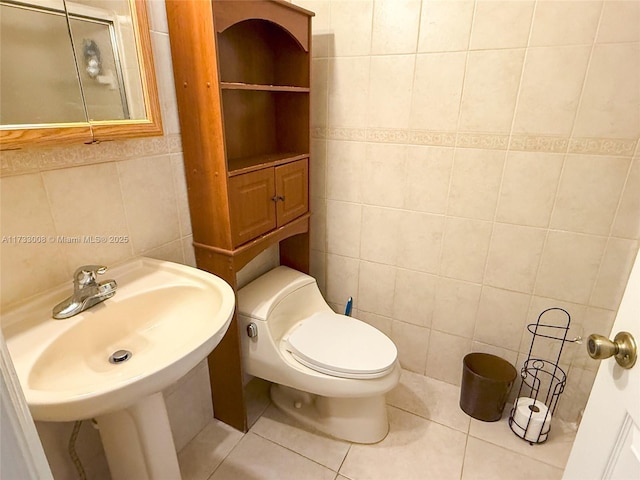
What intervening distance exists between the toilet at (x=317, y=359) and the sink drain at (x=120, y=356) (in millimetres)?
507

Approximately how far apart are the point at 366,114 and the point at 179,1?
803mm

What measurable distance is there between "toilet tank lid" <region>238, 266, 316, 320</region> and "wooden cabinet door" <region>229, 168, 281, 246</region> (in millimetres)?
285

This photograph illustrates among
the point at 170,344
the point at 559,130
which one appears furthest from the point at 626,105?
the point at 170,344

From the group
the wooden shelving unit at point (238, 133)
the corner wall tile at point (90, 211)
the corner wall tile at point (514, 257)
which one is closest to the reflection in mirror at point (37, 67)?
the corner wall tile at point (90, 211)

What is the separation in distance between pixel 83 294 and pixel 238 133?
2.68 ft

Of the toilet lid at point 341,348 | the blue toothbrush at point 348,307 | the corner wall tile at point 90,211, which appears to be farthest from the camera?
the blue toothbrush at point 348,307

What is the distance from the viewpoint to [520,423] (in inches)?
60.5

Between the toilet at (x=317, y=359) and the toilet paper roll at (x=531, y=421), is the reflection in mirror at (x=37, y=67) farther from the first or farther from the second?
the toilet paper roll at (x=531, y=421)

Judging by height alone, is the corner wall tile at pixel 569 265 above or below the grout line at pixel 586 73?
below

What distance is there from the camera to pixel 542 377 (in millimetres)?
1598

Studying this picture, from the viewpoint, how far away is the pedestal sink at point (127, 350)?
0.71 m

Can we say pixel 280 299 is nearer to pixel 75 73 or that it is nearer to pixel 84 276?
pixel 84 276

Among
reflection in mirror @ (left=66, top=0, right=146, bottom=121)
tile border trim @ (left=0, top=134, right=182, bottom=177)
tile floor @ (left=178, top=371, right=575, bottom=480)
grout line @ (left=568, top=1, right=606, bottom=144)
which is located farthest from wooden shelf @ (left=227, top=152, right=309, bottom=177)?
tile floor @ (left=178, top=371, right=575, bottom=480)

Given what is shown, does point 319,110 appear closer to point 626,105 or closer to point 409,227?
point 409,227
